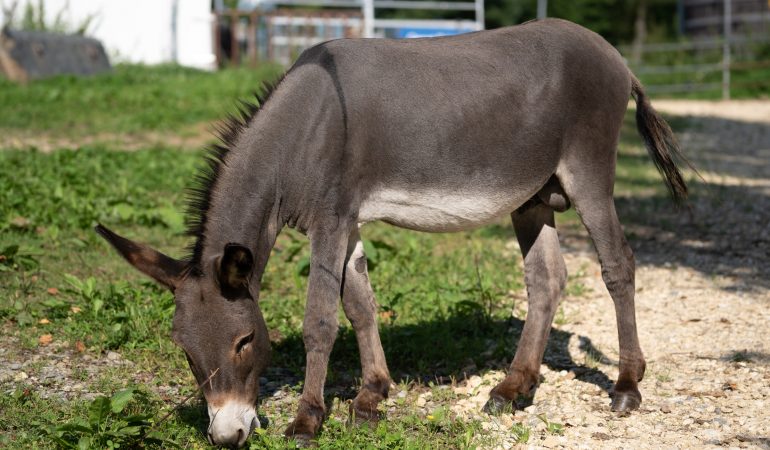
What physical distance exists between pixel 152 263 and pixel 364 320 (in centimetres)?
120

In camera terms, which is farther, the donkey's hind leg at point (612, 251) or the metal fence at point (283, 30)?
the metal fence at point (283, 30)

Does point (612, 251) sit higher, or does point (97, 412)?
point (612, 251)

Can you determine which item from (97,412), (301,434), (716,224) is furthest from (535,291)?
(716,224)

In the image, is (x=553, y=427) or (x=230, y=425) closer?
(x=230, y=425)

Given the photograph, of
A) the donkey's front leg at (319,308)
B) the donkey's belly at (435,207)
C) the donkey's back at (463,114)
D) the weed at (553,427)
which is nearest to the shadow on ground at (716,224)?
the donkey's back at (463,114)

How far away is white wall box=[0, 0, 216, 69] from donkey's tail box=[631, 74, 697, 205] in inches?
645

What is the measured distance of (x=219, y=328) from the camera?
3871 millimetres

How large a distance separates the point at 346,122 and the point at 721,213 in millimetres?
6460

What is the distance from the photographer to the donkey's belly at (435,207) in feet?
14.5

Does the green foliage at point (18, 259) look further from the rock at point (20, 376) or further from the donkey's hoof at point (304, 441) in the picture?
the donkey's hoof at point (304, 441)

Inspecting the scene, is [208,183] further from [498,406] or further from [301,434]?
[498,406]

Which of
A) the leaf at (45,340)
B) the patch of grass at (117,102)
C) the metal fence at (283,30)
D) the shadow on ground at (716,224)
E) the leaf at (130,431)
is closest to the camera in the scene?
the leaf at (130,431)

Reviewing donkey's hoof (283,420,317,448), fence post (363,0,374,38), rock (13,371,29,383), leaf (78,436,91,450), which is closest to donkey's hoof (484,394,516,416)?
donkey's hoof (283,420,317,448)

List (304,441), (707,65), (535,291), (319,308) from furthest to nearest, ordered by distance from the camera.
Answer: (707,65)
(535,291)
(319,308)
(304,441)
